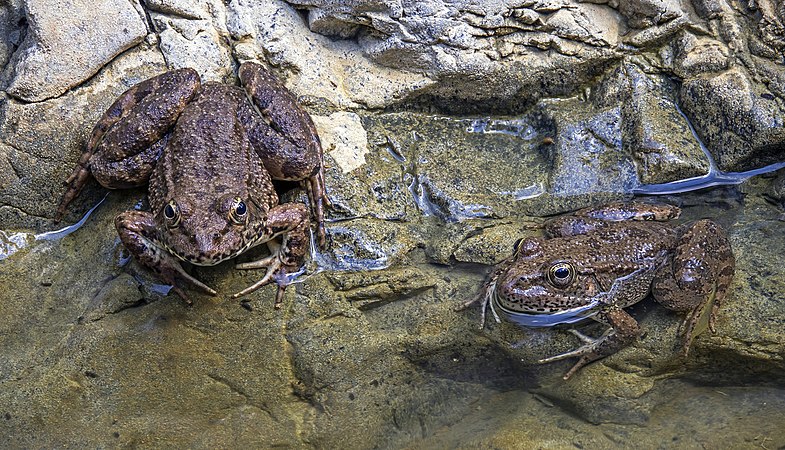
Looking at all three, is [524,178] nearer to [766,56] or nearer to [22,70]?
[766,56]

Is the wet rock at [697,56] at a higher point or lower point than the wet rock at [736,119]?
higher

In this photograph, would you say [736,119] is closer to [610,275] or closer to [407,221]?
[610,275]

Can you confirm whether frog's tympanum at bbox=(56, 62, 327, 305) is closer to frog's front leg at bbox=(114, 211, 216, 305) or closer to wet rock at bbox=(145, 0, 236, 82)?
frog's front leg at bbox=(114, 211, 216, 305)

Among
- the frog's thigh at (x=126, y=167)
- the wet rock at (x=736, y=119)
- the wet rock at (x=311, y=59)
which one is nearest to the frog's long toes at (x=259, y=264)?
the frog's thigh at (x=126, y=167)

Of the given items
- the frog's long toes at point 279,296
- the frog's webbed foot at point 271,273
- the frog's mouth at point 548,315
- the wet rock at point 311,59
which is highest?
the wet rock at point 311,59

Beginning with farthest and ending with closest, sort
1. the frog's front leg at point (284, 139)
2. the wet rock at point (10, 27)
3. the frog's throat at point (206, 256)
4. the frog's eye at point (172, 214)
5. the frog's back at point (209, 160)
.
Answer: the wet rock at point (10, 27)
the frog's front leg at point (284, 139)
the frog's back at point (209, 160)
the frog's eye at point (172, 214)
the frog's throat at point (206, 256)

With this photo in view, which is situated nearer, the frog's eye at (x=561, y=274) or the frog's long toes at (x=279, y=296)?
the frog's eye at (x=561, y=274)

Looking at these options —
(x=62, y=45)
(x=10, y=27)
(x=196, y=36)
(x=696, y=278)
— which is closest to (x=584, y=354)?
(x=696, y=278)

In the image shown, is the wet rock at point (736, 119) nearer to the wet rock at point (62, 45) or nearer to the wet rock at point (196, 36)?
the wet rock at point (196, 36)

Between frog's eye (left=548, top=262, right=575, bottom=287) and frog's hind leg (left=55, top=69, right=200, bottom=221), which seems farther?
frog's hind leg (left=55, top=69, right=200, bottom=221)

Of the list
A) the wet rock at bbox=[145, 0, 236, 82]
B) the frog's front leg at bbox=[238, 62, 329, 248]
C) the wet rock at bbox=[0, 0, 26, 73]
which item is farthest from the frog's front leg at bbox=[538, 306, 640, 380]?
the wet rock at bbox=[0, 0, 26, 73]
